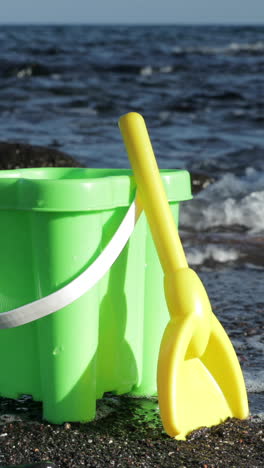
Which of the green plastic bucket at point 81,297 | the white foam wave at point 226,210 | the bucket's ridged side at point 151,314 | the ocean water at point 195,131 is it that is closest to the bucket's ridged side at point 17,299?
the green plastic bucket at point 81,297

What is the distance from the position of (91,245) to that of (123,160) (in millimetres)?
5231

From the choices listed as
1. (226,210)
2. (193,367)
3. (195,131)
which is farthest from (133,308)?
(195,131)

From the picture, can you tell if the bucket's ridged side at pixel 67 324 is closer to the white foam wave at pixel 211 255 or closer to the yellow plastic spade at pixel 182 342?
the yellow plastic spade at pixel 182 342

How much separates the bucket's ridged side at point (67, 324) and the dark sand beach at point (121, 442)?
0.21 feet

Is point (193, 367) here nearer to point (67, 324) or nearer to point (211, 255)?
point (67, 324)

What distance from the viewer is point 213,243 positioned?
4.22m

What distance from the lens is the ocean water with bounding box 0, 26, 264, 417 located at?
3.40 m

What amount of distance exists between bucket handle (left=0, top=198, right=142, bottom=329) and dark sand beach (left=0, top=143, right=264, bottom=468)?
0.29 metres

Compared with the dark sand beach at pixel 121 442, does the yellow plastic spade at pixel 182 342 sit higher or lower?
higher

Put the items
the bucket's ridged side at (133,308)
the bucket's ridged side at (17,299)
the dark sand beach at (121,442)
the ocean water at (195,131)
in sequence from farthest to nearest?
the ocean water at (195,131) < the bucket's ridged side at (133,308) < the bucket's ridged side at (17,299) < the dark sand beach at (121,442)

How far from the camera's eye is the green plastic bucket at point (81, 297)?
5.76ft

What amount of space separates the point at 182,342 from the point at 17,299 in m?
0.45

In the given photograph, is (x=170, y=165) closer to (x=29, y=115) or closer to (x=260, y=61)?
(x=29, y=115)

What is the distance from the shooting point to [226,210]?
196 inches
